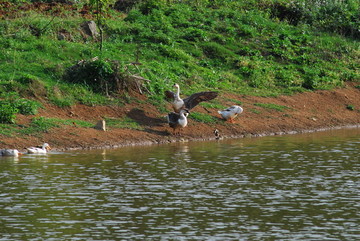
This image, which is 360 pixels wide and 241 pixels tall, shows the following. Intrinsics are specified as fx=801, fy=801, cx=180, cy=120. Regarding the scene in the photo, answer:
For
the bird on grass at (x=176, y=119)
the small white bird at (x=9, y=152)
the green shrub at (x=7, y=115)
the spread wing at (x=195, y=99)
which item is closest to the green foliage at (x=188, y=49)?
the spread wing at (x=195, y=99)

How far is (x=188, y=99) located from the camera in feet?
Result: 78.2

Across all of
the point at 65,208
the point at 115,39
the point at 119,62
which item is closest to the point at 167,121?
the point at 119,62

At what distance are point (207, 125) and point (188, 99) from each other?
3.37 feet

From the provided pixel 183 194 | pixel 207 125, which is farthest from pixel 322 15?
pixel 183 194

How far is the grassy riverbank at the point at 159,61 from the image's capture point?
75.9ft

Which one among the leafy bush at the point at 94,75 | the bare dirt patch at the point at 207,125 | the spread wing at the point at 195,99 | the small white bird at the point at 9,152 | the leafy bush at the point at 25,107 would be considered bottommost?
the small white bird at the point at 9,152

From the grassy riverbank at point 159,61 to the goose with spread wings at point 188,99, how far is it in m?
0.73

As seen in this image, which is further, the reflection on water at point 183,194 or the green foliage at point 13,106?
the green foliage at point 13,106

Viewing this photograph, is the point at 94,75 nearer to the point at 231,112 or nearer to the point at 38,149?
→ the point at 231,112

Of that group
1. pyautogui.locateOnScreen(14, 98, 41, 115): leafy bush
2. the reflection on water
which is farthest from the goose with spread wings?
pyautogui.locateOnScreen(14, 98, 41, 115): leafy bush

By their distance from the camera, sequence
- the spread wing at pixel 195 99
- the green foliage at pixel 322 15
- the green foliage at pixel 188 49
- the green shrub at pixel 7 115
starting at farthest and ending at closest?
1. the green foliage at pixel 322 15
2. the green foliage at pixel 188 49
3. the spread wing at pixel 195 99
4. the green shrub at pixel 7 115

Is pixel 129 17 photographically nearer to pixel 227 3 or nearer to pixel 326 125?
pixel 227 3

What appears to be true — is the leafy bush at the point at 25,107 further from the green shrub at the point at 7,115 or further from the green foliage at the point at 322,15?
the green foliage at the point at 322,15

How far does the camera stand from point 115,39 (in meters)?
29.9
